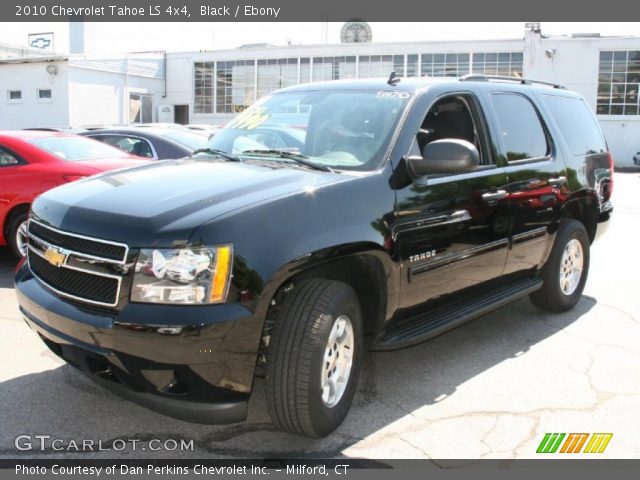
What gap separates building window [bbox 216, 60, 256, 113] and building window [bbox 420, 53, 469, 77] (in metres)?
9.22

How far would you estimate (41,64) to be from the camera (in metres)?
27.9

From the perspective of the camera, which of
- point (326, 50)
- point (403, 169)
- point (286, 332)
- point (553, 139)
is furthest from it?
point (326, 50)

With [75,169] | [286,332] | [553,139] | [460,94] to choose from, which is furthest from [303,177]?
[75,169]

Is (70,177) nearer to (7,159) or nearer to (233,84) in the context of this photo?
(7,159)

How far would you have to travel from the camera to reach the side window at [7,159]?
6957 mm

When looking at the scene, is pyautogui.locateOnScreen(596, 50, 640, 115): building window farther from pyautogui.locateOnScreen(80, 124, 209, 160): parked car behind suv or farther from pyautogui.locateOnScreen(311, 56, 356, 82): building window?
pyautogui.locateOnScreen(80, 124, 209, 160): parked car behind suv

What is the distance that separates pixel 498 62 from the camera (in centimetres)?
3100

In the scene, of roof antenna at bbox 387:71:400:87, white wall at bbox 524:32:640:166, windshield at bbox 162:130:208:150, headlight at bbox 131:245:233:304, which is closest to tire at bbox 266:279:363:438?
headlight at bbox 131:245:233:304

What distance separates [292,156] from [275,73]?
31.4 metres

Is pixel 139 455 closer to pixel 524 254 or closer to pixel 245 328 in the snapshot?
pixel 245 328

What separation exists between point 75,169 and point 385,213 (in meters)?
4.34

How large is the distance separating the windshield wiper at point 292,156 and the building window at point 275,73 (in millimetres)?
30622

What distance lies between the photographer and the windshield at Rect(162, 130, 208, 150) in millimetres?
9503

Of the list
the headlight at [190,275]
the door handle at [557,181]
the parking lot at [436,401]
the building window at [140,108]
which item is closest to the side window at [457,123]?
the door handle at [557,181]
